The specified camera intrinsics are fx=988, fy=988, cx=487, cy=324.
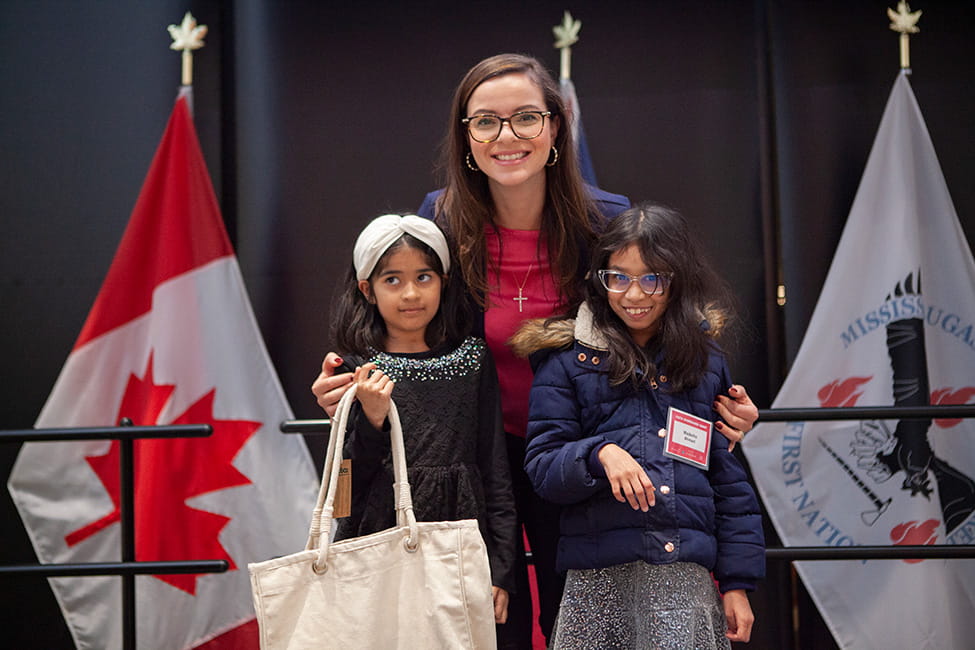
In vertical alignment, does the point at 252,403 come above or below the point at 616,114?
below

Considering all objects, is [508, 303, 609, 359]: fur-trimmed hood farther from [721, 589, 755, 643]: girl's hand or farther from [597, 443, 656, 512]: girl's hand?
[721, 589, 755, 643]: girl's hand

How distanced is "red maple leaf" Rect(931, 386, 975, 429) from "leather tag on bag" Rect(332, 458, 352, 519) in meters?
2.39

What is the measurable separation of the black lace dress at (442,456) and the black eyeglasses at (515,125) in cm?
50

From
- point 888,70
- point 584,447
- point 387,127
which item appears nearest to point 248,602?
point 387,127

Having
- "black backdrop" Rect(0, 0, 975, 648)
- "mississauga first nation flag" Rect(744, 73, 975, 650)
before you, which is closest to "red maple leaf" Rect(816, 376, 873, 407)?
"mississauga first nation flag" Rect(744, 73, 975, 650)

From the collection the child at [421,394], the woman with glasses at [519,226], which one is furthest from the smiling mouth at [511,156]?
the child at [421,394]

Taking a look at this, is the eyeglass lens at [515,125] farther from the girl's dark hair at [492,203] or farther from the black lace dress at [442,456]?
the black lace dress at [442,456]

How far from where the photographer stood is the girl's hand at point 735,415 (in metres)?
2.00

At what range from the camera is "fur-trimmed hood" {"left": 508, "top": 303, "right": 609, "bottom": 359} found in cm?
203

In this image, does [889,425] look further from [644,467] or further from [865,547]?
[644,467]

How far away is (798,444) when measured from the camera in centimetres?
359

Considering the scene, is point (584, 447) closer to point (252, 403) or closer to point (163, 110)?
point (252, 403)

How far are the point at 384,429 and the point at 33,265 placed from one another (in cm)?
252

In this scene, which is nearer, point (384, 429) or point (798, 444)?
point (384, 429)
